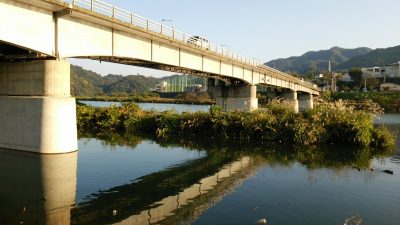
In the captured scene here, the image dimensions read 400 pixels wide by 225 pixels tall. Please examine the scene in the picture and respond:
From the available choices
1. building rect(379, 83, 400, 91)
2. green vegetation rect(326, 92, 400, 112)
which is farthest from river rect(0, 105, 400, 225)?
building rect(379, 83, 400, 91)

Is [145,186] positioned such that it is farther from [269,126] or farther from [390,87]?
[390,87]

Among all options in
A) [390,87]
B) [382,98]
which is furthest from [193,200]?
[390,87]

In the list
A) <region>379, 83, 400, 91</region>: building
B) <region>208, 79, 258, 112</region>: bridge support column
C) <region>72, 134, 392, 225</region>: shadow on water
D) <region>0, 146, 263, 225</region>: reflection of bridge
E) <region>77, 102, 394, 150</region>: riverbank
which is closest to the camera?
<region>0, 146, 263, 225</region>: reflection of bridge

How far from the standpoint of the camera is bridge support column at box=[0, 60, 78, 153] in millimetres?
23688

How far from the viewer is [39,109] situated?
930 inches

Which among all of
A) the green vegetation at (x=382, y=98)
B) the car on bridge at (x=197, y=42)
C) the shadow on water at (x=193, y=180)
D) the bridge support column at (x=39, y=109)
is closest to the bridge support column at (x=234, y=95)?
the car on bridge at (x=197, y=42)

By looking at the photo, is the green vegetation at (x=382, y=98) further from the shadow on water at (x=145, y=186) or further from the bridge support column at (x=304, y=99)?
the shadow on water at (x=145, y=186)

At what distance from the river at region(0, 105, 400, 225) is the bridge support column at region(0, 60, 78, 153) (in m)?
1.04

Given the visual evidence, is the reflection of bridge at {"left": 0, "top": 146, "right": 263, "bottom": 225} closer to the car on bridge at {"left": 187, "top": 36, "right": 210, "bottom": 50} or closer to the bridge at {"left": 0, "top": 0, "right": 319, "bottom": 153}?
the bridge at {"left": 0, "top": 0, "right": 319, "bottom": 153}

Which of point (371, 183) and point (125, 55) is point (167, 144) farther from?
point (371, 183)

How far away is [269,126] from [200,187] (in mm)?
17346

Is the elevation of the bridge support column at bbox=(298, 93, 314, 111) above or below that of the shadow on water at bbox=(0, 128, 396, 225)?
above

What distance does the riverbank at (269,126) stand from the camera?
32625 mm

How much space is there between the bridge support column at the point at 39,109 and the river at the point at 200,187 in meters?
1.04
